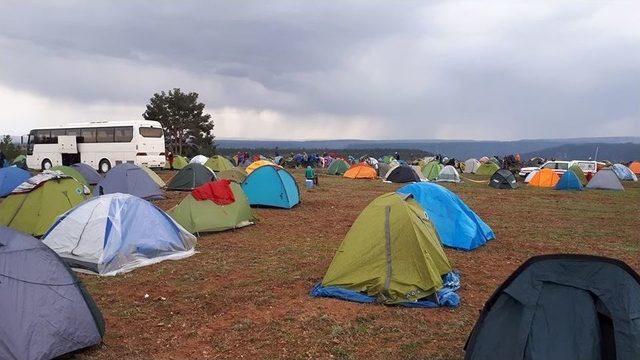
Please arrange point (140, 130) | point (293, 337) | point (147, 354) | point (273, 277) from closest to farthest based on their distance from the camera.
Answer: point (147, 354), point (293, 337), point (273, 277), point (140, 130)

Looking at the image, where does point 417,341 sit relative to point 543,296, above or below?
below

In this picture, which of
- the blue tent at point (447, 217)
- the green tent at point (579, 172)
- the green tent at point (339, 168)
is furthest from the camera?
the green tent at point (339, 168)

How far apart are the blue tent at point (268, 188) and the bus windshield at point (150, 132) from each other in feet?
60.2

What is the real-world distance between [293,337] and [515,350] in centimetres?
270

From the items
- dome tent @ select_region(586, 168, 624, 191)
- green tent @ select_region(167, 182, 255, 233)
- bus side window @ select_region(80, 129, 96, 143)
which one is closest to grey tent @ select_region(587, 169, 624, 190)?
dome tent @ select_region(586, 168, 624, 191)

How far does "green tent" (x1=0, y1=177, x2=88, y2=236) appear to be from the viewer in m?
11.6

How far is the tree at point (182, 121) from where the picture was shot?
5947cm

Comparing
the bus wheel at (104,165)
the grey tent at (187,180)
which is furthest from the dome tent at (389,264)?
the bus wheel at (104,165)

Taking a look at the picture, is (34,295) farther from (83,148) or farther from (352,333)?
(83,148)

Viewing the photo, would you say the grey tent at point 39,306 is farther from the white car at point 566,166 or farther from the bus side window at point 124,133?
the white car at point 566,166

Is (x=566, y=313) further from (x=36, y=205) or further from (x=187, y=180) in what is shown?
(x=187, y=180)

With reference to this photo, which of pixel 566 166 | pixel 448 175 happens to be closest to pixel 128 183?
pixel 448 175

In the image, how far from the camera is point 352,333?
20.7 feet

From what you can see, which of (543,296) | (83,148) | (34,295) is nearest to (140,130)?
(83,148)
